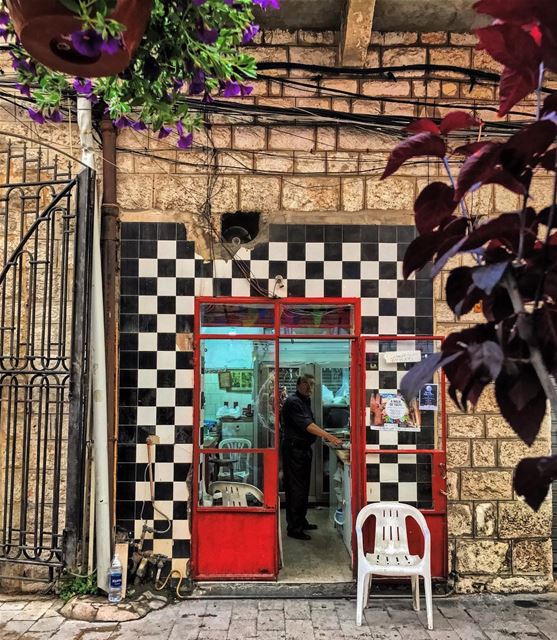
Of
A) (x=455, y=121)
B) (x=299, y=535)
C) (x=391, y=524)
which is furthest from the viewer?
(x=299, y=535)

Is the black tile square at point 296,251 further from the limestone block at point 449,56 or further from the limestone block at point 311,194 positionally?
the limestone block at point 449,56

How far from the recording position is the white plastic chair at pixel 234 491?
4910mm

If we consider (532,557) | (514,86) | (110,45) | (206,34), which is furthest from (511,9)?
(532,557)

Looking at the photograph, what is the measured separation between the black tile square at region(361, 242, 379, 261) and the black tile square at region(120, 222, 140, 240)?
199 cm

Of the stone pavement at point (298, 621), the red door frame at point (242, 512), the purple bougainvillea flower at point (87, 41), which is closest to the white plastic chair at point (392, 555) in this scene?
the stone pavement at point (298, 621)

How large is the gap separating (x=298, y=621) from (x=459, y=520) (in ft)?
5.30

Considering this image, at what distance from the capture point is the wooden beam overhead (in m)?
4.66

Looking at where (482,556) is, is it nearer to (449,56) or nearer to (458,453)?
(458,453)

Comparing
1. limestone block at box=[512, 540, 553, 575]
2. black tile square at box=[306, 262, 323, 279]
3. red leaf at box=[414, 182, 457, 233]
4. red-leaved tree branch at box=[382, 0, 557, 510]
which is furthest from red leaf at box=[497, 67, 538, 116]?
limestone block at box=[512, 540, 553, 575]

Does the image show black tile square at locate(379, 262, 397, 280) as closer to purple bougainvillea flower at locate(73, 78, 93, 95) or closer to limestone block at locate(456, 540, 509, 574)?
limestone block at locate(456, 540, 509, 574)

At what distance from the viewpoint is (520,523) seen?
4.89 m

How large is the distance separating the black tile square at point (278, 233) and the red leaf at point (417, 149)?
12.5 feet

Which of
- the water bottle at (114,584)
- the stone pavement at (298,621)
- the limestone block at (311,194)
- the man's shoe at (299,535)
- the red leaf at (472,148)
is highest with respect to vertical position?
the limestone block at (311,194)

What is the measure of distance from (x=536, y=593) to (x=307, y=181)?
402 cm
